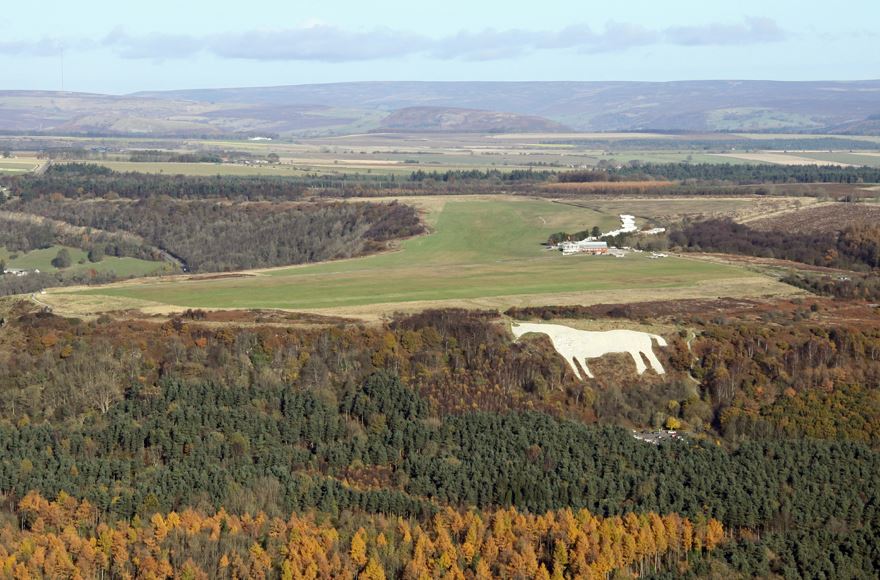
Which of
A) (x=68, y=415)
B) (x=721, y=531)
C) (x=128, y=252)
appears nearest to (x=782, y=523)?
(x=721, y=531)

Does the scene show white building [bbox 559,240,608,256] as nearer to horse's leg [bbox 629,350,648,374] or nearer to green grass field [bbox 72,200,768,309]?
green grass field [bbox 72,200,768,309]

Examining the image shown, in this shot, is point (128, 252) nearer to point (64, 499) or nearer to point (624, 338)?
point (624, 338)

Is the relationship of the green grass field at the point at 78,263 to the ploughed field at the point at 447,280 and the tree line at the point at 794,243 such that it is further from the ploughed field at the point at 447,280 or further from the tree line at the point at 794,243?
the tree line at the point at 794,243

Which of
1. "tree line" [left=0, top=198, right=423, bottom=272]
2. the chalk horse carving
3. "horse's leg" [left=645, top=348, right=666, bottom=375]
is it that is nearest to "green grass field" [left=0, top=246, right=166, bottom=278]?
"tree line" [left=0, top=198, right=423, bottom=272]

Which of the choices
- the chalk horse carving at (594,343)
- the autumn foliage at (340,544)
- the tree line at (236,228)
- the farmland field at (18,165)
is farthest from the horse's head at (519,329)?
the farmland field at (18,165)

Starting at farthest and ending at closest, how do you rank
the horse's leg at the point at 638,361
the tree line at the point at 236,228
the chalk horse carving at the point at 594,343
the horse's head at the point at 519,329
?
the tree line at the point at 236,228 → the horse's head at the point at 519,329 → the chalk horse carving at the point at 594,343 → the horse's leg at the point at 638,361

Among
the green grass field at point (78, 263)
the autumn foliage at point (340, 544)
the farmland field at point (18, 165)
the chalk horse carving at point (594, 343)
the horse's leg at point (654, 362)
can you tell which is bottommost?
the autumn foliage at point (340, 544)

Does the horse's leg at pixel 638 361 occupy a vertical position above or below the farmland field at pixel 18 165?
below
